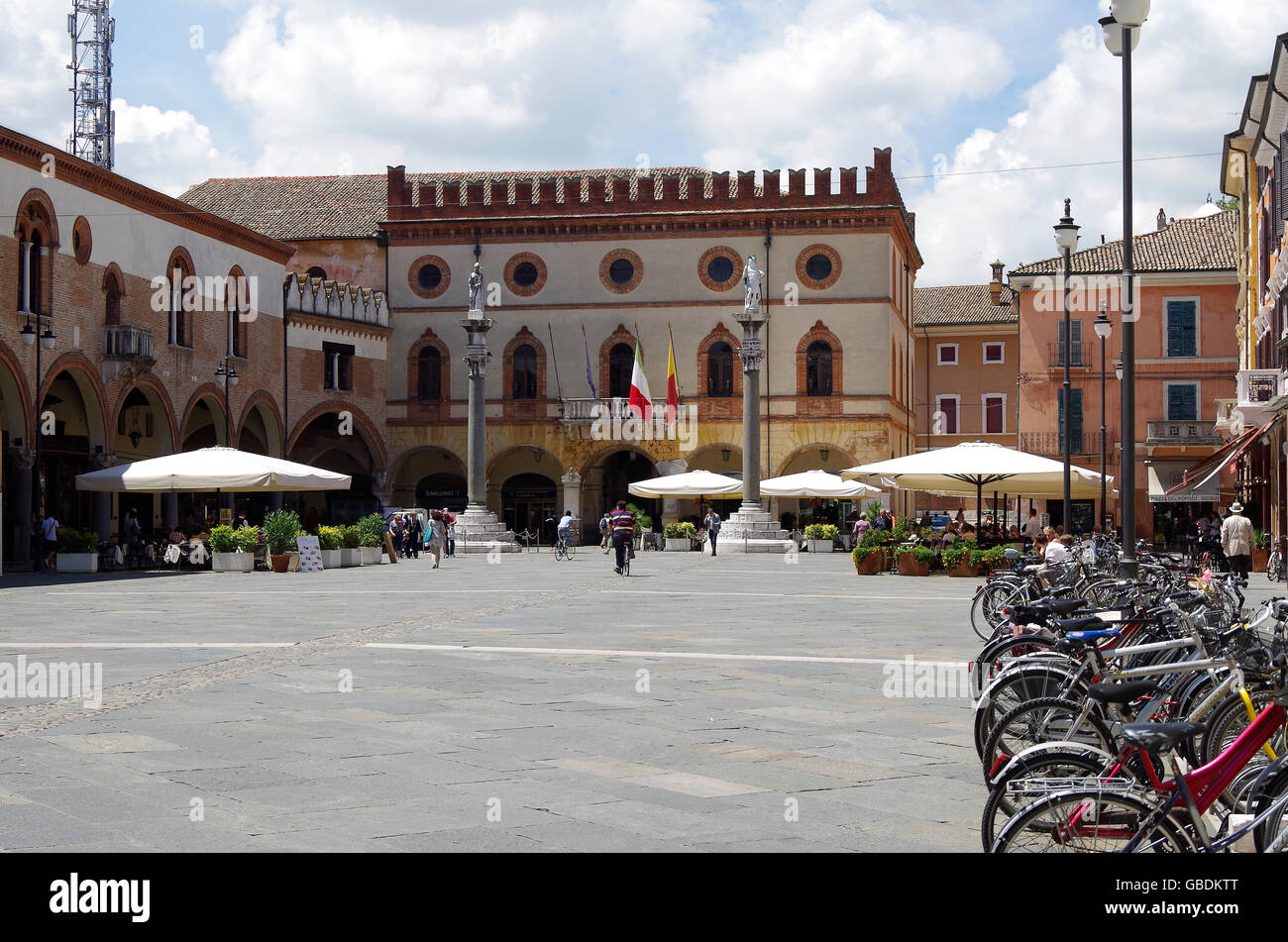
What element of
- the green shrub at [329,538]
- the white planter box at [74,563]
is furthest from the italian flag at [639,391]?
the white planter box at [74,563]

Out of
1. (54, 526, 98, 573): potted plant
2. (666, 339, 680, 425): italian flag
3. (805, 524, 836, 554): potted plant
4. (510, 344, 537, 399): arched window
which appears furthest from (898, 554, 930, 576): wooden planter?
(510, 344, 537, 399): arched window

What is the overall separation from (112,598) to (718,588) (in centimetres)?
896

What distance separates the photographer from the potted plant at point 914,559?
88.4ft

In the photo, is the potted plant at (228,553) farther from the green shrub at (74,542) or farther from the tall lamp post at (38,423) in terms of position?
the tall lamp post at (38,423)

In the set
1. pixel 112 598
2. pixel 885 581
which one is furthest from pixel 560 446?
pixel 112 598

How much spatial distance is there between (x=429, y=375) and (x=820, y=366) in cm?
1345

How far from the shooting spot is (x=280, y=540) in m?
29.0

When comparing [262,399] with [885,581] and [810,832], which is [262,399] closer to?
[885,581]

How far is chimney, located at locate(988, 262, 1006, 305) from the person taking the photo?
201 ft

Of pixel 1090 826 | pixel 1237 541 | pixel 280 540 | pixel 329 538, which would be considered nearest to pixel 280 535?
pixel 280 540

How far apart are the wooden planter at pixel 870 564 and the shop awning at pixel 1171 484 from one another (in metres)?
19.1

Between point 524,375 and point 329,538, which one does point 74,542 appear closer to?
point 329,538

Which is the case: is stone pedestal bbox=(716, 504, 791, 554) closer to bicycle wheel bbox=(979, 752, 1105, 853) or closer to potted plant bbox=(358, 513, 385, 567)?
potted plant bbox=(358, 513, 385, 567)

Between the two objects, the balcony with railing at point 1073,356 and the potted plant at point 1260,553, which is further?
the balcony with railing at point 1073,356
